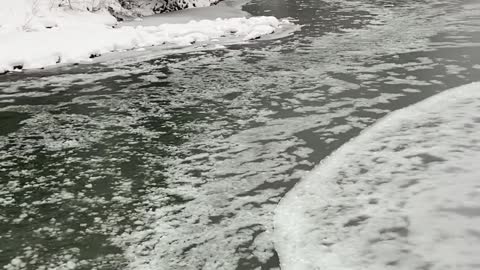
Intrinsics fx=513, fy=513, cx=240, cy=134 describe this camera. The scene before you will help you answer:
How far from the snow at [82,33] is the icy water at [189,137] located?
39.8 inches

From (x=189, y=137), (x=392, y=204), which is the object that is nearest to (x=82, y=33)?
(x=189, y=137)

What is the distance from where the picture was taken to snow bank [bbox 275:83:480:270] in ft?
13.5

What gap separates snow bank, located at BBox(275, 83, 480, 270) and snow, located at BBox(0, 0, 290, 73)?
8.14 metres

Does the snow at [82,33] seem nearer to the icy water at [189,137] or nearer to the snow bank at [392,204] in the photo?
the icy water at [189,137]

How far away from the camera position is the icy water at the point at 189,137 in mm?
4531

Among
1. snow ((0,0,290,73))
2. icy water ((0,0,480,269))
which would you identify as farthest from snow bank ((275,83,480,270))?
snow ((0,0,290,73))

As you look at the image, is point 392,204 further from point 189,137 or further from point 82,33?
point 82,33

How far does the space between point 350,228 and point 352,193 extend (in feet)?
2.36

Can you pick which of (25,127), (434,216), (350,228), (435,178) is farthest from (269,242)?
(25,127)

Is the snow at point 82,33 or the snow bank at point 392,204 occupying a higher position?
the snow at point 82,33

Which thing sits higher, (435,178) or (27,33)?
(27,33)

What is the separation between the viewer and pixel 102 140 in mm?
7086

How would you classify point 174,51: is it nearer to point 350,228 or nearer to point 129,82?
point 129,82

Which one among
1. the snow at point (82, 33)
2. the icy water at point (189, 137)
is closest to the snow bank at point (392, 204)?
the icy water at point (189, 137)
